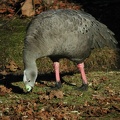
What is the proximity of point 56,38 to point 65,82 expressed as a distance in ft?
5.72

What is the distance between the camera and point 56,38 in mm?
8258

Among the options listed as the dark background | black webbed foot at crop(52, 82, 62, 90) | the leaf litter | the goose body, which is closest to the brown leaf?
the leaf litter

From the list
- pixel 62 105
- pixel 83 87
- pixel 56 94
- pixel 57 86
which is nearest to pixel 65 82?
pixel 57 86

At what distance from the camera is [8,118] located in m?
7.02

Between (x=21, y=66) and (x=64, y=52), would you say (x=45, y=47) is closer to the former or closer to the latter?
(x=64, y=52)

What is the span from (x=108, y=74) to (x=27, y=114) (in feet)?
11.8

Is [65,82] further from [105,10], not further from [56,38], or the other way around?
[105,10]

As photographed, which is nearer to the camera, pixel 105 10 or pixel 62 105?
pixel 62 105

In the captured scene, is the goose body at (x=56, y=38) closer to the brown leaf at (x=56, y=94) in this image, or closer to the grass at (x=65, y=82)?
the brown leaf at (x=56, y=94)

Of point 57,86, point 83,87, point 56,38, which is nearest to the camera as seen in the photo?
point 56,38

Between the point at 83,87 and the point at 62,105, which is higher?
the point at 62,105

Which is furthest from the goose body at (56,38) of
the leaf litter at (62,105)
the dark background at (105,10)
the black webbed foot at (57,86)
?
the dark background at (105,10)

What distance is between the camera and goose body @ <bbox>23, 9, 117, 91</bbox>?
814 centimetres

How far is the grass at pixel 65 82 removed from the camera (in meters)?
7.89
